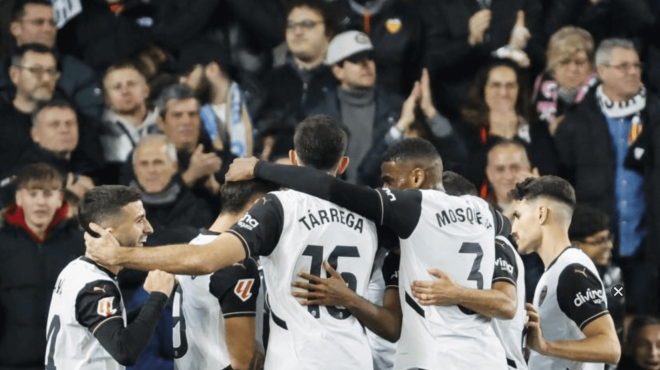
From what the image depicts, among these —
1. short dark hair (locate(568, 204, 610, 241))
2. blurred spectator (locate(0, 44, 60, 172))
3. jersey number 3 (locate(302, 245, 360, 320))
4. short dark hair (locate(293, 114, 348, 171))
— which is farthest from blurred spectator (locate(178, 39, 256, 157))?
jersey number 3 (locate(302, 245, 360, 320))

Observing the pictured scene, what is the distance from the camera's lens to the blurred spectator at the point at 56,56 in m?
9.61

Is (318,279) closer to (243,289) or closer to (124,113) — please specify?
(243,289)

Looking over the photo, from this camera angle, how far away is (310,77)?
396 inches

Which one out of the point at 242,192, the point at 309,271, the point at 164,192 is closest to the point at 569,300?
the point at 309,271

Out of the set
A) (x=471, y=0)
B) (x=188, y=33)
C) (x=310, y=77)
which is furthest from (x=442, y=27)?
(x=188, y=33)

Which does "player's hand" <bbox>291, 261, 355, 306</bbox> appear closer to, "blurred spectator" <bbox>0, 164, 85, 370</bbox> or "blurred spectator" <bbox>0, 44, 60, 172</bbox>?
"blurred spectator" <bbox>0, 164, 85, 370</bbox>

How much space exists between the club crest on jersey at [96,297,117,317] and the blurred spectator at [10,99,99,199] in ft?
13.2

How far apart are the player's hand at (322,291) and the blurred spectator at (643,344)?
5.10 m

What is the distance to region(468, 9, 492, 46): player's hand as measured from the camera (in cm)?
1035

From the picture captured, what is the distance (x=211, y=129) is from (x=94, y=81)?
3.36ft

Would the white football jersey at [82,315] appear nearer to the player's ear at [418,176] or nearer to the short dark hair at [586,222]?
the player's ear at [418,176]

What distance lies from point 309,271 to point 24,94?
4.83 m

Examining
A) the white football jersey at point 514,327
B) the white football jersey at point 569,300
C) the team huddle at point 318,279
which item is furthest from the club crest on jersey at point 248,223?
the white football jersey at point 569,300

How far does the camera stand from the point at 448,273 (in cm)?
562
